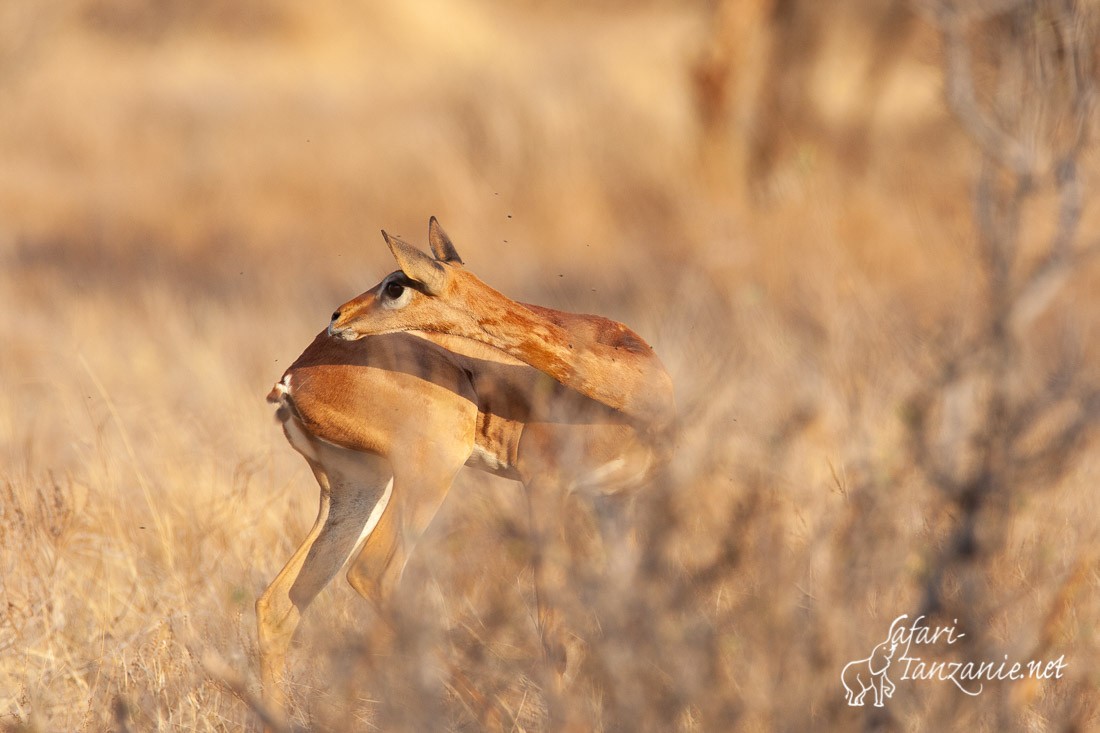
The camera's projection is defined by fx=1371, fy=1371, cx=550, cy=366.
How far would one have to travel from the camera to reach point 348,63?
2761 cm

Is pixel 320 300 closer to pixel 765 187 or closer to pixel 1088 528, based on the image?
pixel 765 187

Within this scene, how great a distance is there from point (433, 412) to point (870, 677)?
1.65m

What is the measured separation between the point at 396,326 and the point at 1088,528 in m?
2.14

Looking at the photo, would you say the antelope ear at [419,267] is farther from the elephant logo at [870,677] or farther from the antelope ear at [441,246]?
the elephant logo at [870,677]

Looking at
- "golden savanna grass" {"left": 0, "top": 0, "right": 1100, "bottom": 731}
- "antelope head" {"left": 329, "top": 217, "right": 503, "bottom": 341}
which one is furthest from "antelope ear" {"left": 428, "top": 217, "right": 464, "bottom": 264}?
"golden savanna grass" {"left": 0, "top": 0, "right": 1100, "bottom": 731}

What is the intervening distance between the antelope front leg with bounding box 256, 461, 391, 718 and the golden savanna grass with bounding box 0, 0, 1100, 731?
103 mm

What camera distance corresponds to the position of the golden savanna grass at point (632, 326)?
2721 mm

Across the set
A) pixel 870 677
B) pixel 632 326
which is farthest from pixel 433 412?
pixel 632 326

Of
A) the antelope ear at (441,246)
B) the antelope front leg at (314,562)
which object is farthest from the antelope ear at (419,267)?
the antelope front leg at (314,562)

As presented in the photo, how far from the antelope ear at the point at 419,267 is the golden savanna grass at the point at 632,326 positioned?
56 centimetres

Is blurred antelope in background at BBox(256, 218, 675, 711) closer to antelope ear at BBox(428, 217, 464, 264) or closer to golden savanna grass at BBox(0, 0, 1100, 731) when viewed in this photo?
antelope ear at BBox(428, 217, 464, 264)

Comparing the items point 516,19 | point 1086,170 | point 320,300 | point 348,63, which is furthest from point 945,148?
point 516,19

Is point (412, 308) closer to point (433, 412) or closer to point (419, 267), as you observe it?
point (419, 267)

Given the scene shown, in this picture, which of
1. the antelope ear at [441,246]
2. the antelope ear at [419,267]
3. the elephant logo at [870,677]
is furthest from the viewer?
the antelope ear at [441,246]
